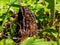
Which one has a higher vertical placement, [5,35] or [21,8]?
[21,8]

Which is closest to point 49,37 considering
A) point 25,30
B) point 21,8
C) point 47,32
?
point 47,32

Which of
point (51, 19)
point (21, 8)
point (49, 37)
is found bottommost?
point (49, 37)

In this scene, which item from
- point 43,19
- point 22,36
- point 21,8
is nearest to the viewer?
point 22,36

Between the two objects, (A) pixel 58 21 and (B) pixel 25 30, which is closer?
(B) pixel 25 30

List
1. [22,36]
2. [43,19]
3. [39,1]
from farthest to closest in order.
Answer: [39,1]
[43,19]
[22,36]

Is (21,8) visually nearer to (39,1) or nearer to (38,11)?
(38,11)
